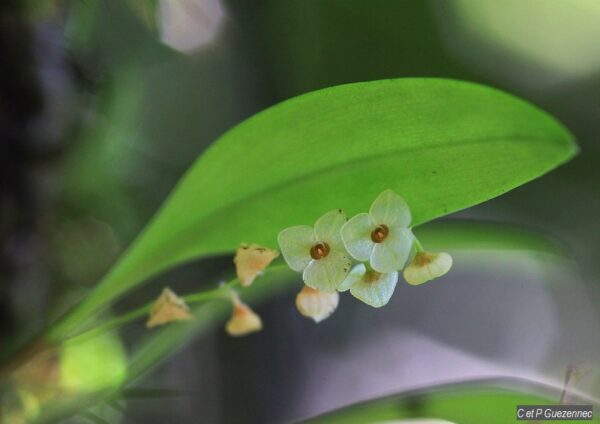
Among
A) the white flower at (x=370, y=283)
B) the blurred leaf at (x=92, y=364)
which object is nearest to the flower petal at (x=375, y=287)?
the white flower at (x=370, y=283)

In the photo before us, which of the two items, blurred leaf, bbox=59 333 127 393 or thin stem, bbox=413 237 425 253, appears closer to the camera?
thin stem, bbox=413 237 425 253

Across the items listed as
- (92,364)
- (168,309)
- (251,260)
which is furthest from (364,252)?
(92,364)

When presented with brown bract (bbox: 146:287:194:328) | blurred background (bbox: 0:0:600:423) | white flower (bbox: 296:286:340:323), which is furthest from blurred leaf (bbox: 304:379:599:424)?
brown bract (bbox: 146:287:194:328)

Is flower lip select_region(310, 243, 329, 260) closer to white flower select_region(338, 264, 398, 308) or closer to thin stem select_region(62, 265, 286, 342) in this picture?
white flower select_region(338, 264, 398, 308)

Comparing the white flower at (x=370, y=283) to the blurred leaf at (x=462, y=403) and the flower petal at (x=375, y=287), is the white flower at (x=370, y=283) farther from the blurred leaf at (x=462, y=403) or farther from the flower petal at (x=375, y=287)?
the blurred leaf at (x=462, y=403)

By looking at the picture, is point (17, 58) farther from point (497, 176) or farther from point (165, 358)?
point (497, 176)

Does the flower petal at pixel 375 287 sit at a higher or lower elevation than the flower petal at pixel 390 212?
lower

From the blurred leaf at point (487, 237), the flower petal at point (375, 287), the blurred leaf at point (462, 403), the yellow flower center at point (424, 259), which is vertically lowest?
the blurred leaf at point (462, 403)
